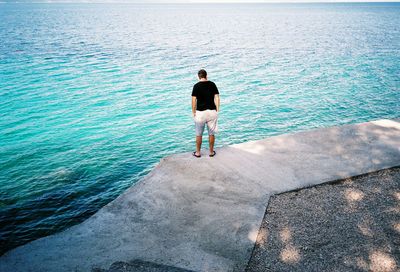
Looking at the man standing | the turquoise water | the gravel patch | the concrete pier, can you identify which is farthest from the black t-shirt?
the turquoise water

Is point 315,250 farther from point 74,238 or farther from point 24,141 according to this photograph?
point 24,141

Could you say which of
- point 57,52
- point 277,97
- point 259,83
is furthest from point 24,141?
point 57,52

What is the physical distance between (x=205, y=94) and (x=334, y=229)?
357 cm

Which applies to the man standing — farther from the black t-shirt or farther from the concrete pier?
the concrete pier

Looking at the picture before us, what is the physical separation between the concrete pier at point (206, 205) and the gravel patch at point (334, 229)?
0.70 feet

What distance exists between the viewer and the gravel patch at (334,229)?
401 centimetres

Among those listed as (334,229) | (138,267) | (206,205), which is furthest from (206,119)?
(138,267)

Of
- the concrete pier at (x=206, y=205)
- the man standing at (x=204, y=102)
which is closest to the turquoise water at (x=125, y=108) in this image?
the concrete pier at (x=206, y=205)

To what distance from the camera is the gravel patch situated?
4.01 metres

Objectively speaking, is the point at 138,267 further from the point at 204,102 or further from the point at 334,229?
the point at 204,102

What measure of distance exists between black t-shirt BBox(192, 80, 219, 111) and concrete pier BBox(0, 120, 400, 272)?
1196mm

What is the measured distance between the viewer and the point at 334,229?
459 cm

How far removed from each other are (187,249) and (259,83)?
15.7 m

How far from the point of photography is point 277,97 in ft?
52.5
